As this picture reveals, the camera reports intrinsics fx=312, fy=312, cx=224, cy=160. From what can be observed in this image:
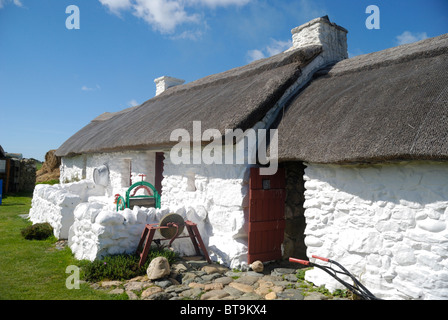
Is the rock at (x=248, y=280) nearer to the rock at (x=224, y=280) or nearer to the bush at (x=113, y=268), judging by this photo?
the rock at (x=224, y=280)

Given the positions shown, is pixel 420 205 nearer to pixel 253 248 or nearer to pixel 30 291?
pixel 253 248

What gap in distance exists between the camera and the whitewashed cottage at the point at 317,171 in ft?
12.0

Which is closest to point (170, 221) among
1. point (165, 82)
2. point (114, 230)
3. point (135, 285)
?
point (114, 230)

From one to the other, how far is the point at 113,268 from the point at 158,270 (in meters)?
0.79

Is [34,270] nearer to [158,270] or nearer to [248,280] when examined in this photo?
[158,270]

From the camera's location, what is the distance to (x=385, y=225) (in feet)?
12.8

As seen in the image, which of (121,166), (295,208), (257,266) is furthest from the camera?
(121,166)

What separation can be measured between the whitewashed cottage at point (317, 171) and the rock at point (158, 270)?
93 cm

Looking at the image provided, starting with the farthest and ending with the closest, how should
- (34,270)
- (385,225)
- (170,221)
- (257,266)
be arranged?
1. (170,221)
2. (257,266)
3. (34,270)
4. (385,225)

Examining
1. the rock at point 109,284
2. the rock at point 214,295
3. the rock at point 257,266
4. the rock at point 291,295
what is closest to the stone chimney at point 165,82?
the rock at point 257,266

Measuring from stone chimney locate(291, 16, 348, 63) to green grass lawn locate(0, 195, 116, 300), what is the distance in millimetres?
6814

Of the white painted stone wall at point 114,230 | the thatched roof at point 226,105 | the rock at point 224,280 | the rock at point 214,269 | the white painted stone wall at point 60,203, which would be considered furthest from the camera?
the white painted stone wall at point 60,203

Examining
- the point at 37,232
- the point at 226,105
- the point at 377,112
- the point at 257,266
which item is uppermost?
the point at 226,105

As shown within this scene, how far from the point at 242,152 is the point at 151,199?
8.80ft
